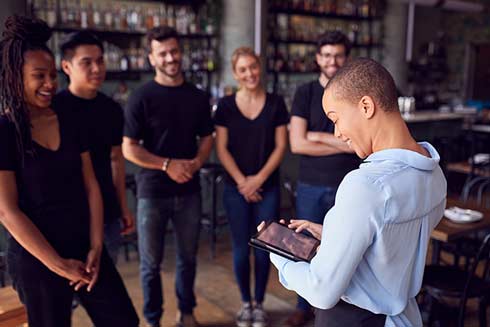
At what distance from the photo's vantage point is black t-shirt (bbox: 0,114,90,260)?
180 cm

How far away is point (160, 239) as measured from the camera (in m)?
2.79

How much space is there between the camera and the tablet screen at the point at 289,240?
1.33 metres

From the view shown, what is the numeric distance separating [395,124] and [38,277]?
1.35m

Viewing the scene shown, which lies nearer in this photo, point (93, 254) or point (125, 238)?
point (93, 254)

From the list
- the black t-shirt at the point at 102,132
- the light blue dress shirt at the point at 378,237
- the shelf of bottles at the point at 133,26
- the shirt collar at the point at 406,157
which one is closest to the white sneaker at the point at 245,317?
the black t-shirt at the point at 102,132

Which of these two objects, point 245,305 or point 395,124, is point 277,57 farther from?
point 395,124

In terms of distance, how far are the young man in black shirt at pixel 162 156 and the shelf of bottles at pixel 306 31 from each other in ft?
14.9

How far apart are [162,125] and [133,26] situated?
3966mm

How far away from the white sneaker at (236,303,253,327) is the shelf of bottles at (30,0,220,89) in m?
3.48

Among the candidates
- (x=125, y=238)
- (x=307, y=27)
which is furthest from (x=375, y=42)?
(x=125, y=238)

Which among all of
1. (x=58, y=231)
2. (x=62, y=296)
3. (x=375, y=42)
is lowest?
(x=62, y=296)

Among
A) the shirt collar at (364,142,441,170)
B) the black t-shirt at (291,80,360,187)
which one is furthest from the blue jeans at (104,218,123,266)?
the shirt collar at (364,142,441,170)

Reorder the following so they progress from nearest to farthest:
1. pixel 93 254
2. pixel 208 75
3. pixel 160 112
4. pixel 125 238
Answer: pixel 93 254
pixel 160 112
pixel 125 238
pixel 208 75

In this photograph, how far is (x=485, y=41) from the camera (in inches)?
397
